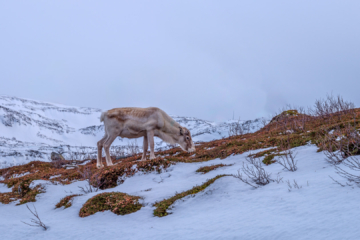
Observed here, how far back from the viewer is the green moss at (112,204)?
5.93m

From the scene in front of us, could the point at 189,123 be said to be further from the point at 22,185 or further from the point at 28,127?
the point at 22,185

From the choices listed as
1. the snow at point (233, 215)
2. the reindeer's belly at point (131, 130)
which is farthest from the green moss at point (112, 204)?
the reindeer's belly at point (131, 130)

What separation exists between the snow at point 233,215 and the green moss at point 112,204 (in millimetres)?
163

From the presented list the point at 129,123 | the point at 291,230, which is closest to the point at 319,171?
the point at 291,230

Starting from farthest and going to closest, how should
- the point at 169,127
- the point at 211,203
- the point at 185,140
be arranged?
the point at 185,140 → the point at 169,127 → the point at 211,203

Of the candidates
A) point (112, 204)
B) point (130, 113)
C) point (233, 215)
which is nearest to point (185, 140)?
→ point (130, 113)

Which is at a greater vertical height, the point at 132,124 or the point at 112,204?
the point at 132,124

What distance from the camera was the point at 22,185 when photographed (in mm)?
10031

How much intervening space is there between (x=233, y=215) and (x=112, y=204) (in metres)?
3.22

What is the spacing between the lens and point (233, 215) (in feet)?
13.9

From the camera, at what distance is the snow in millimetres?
3213

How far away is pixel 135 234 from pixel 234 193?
2.21 m

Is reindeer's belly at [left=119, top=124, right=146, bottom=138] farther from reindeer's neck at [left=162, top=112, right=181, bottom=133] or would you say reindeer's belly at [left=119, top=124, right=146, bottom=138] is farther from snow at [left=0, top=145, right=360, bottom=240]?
snow at [left=0, top=145, right=360, bottom=240]

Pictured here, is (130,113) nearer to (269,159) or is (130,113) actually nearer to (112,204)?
(112,204)
